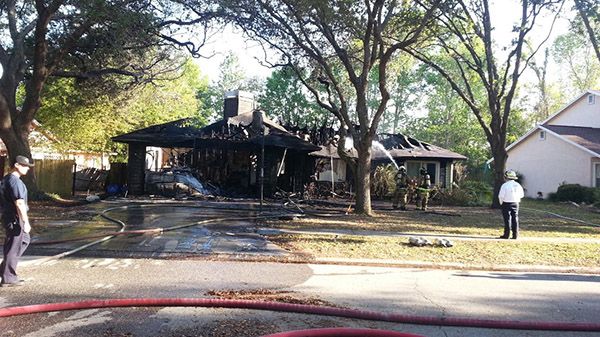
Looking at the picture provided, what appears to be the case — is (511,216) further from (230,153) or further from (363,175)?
(230,153)

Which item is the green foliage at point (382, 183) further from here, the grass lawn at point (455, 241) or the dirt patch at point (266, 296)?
the dirt patch at point (266, 296)

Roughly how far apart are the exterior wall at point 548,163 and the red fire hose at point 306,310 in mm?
23697

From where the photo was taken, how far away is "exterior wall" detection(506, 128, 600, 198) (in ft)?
82.7

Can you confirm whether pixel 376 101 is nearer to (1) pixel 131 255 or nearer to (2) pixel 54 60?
(2) pixel 54 60

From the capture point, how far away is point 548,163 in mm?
27453

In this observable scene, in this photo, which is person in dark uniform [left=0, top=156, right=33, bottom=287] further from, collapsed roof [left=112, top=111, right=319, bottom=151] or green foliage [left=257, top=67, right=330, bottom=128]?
green foliage [left=257, top=67, right=330, bottom=128]

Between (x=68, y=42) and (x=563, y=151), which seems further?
(x=563, y=151)

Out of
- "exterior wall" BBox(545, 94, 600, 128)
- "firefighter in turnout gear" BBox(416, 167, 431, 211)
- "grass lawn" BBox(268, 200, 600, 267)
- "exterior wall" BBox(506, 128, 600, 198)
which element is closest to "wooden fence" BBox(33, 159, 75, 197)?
"grass lawn" BBox(268, 200, 600, 267)

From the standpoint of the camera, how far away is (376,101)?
1992 inches

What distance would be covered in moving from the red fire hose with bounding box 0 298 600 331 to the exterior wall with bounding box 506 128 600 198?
77.7 ft

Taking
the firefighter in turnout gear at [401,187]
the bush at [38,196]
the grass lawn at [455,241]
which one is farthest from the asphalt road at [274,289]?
the bush at [38,196]

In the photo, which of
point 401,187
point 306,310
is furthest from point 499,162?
point 306,310

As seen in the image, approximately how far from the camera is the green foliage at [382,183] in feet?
77.3

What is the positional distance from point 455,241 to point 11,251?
8.55 metres
